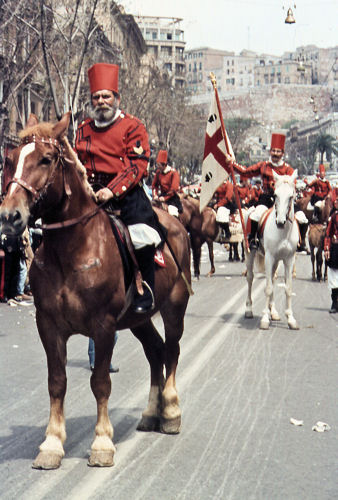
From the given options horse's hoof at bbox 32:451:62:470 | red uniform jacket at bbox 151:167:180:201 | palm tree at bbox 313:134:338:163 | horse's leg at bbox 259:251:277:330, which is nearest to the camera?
horse's hoof at bbox 32:451:62:470

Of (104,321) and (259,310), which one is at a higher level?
(104,321)

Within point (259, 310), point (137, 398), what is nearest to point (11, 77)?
point (259, 310)

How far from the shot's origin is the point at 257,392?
8.55 metres

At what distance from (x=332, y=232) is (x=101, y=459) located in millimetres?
10068

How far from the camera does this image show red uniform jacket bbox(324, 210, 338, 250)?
15.3 meters

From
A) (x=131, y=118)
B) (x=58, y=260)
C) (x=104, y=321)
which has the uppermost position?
(x=131, y=118)

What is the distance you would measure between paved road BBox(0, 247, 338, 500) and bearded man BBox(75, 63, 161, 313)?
1.22 m

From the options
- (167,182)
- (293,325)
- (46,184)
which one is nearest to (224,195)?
(167,182)

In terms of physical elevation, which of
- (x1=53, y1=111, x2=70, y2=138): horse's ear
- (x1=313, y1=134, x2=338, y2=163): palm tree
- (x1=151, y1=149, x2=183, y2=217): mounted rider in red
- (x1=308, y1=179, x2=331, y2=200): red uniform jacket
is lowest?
(x1=313, y1=134, x2=338, y2=163): palm tree

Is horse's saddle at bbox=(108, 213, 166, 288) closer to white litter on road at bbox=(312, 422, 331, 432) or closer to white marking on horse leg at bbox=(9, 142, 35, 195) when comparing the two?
white marking on horse leg at bbox=(9, 142, 35, 195)

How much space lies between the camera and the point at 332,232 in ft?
50.5

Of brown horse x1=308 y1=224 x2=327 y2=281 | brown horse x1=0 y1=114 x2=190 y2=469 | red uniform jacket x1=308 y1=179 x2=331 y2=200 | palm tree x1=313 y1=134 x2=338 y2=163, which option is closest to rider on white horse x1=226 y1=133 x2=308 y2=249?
brown horse x1=308 y1=224 x2=327 y2=281

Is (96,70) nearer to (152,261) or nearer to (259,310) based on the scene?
(152,261)

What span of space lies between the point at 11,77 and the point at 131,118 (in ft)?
83.2
